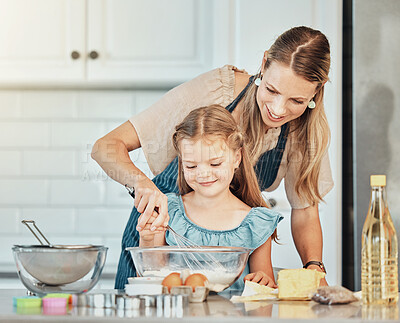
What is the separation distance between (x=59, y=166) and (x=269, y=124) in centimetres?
117

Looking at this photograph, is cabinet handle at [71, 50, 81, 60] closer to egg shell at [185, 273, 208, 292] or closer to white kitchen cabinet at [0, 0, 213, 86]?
white kitchen cabinet at [0, 0, 213, 86]

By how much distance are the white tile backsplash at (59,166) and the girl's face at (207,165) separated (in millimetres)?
1029

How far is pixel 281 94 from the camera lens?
202 cm

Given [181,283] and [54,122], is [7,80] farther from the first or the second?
[181,283]

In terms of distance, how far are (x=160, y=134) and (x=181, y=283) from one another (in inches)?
36.9

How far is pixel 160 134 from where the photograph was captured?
205 centimetres

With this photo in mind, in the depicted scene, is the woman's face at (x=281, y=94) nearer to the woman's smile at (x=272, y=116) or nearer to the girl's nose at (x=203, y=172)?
the woman's smile at (x=272, y=116)

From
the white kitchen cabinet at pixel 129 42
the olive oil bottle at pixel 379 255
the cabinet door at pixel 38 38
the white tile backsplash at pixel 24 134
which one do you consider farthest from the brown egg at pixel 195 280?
the white tile backsplash at pixel 24 134

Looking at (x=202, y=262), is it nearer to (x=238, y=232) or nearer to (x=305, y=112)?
(x=238, y=232)

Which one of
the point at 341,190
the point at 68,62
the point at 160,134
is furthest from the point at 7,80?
the point at 341,190

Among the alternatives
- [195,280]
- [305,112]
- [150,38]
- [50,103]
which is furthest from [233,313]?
[50,103]

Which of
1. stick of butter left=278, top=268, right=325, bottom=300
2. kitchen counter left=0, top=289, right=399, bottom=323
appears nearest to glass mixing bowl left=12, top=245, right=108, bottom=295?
kitchen counter left=0, top=289, right=399, bottom=323

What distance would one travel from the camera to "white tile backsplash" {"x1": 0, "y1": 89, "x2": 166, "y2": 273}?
2828 mm

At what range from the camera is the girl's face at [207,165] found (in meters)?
1.80
